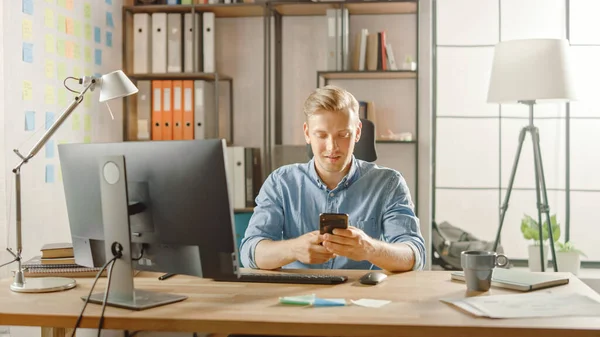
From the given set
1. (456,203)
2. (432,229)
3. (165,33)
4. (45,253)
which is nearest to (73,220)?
(45,253)

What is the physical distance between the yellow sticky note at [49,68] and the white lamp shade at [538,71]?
233 cm

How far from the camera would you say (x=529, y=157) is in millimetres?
4449

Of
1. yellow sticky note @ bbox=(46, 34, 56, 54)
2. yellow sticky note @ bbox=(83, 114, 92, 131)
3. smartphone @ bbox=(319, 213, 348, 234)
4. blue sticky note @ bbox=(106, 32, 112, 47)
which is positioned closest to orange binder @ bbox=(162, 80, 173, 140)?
blue sticky note @ bbox=(106, 32, 112, 47)

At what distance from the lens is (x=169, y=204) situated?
5.29 ft

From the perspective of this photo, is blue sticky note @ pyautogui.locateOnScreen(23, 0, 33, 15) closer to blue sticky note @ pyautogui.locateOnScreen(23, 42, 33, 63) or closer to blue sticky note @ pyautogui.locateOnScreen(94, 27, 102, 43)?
blue sticky note @ pyautogui.locateOnScreen(23, 42, 33, 63)

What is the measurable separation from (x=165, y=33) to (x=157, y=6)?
0.16m

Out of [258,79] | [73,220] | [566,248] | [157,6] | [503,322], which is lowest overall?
[566,248]

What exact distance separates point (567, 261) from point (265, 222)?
247 cm

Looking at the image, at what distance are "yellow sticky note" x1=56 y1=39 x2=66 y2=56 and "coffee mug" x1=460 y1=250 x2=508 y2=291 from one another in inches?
91.6

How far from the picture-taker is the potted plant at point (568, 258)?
399cm

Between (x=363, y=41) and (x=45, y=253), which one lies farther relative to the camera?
(x=363, y=41)

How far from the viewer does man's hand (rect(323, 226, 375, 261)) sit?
187 centimetres

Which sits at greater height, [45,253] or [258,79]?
[258,79]

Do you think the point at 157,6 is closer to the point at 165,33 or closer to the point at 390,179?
the point at 165,33
